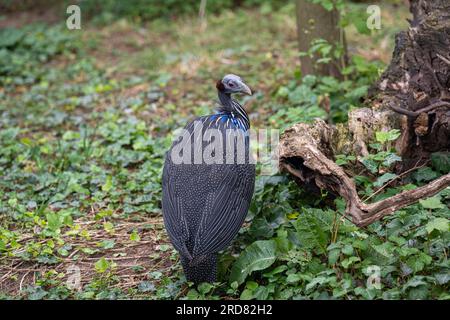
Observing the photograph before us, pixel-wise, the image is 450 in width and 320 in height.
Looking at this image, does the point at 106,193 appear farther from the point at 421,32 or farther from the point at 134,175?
the point at 421,32

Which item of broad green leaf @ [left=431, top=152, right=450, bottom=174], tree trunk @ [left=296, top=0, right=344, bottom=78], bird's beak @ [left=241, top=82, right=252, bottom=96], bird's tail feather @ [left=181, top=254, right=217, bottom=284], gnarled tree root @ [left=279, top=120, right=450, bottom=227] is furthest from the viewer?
tree trunk @ [left=296, top=0, right=344, bottom=78]

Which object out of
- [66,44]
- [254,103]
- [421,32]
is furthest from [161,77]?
[421,32]

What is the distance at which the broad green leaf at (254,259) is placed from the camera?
4518mm

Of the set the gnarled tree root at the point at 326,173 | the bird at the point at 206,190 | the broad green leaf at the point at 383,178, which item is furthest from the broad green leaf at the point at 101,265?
the broad green leaf at the point at 383,178

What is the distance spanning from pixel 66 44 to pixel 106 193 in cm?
423

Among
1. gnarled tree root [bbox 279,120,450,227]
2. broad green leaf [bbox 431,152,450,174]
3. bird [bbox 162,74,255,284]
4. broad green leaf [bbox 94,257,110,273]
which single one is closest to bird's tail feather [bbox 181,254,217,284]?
bird [bbox 162,74,255,284]

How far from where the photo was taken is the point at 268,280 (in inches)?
178

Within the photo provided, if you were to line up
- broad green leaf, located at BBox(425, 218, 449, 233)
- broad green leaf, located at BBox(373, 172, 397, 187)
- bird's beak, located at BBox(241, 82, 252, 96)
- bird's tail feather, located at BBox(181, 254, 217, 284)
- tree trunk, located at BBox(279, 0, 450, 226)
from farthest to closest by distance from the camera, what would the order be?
bird's beak, located at BBox(241, 82, 252, 96) → tree trunk, located at BBox(279, 0, 450, 226) → broad green leaf, located at BBox(373, 172, 397, 187) → bird's tail feather, located at BBox(181, 254, 217, 284) → broad green leaf, located at BBox(425, 218, 449, 233)

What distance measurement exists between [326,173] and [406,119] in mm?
887

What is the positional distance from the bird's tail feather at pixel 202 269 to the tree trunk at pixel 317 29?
3.14m

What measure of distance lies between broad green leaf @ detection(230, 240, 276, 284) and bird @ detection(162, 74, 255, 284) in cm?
14

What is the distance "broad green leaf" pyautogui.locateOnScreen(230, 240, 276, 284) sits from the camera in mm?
4518

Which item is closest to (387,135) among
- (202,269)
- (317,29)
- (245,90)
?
(245,90)

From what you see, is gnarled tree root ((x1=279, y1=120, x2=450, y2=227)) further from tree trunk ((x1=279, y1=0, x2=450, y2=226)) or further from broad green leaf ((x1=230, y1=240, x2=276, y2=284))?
broad green leaf ((x1=230, y1=240, x2=276, y2=284))
